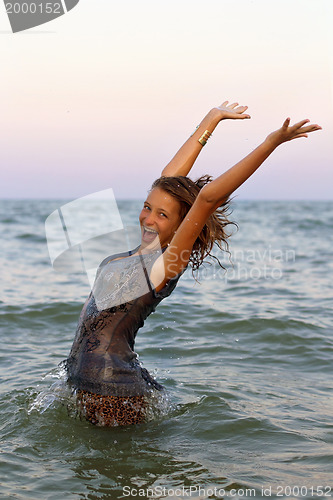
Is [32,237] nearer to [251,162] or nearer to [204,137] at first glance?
[204,137]

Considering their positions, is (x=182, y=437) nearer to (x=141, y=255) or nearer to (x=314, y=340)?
(x=141, y=255)

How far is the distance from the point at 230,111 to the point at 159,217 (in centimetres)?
101

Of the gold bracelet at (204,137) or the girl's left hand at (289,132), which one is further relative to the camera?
the gold bracelet at (204,137)

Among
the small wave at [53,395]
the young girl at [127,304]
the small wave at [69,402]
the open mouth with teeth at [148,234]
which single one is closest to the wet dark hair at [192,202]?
the young girl at [127,304]

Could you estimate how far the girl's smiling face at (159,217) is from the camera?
12.3ft

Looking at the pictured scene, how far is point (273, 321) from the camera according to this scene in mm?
7340

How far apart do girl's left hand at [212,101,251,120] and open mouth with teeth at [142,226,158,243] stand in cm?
98

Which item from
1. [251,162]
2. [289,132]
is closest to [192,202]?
[251,162]

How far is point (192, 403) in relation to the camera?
4.83 meters
